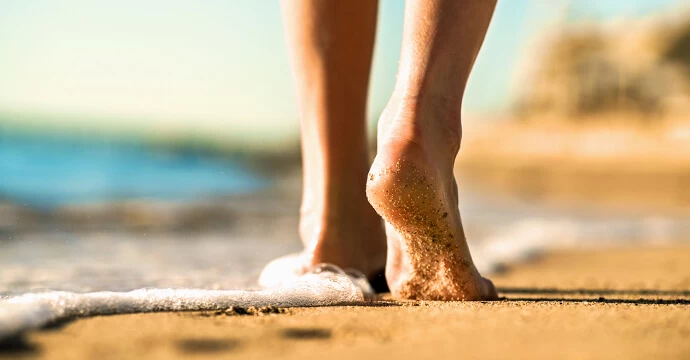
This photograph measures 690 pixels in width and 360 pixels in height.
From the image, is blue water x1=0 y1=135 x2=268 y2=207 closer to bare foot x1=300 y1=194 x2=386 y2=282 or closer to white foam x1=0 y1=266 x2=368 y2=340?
bare foot x1=300 y1=194 x2=386 y2=282

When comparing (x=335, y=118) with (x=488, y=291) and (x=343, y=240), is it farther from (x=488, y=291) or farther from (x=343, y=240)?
(x=488, y=291)

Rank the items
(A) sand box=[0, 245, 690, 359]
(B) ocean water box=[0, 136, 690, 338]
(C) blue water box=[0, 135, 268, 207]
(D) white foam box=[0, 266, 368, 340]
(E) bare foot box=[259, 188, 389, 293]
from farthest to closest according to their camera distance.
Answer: (C) blue water box=[0, 135, 268, 207] < (E) bare foot box=[259, 188, 389, 293] < (B) ocean water box=[0, 136, 690, 338] < (D) white foam box=[0, 266, 368, 340] < (A) sand box=[0, 245, 690, 359]

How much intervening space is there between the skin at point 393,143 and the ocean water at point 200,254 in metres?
0.14

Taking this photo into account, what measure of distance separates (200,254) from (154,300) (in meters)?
1.60

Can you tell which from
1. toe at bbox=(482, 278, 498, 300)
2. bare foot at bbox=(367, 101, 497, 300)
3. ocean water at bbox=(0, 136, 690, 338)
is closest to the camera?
ocean water at bbox=(0, 136, 690, 338)

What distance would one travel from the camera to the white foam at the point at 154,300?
3.13 ft

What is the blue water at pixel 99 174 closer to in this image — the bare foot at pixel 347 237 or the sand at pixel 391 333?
the bare foot at pixel 347 237

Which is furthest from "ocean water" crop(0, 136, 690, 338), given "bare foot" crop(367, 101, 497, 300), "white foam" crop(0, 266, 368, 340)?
"bare foot" crop(367, 101, 497, 300)

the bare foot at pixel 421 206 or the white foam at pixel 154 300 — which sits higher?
the bare foot at pixel 421 206

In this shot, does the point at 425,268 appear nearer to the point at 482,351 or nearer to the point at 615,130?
the point at 482,351

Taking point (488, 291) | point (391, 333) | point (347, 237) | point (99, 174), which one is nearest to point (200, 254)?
point (347, 237)

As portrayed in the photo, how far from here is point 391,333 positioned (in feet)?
3.22

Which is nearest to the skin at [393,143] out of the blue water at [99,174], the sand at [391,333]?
the sand at [391,333]

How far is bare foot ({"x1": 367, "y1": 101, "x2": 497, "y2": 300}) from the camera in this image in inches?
48.9
